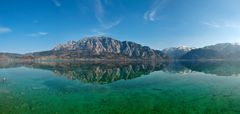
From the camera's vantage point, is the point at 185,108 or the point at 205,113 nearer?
the point at 205,113

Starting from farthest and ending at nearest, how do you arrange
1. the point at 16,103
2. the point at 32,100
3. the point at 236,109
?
the point at 32,100, the point at 16,103, the point at 236,109

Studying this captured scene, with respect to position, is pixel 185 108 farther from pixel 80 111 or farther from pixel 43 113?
pixel 43 113

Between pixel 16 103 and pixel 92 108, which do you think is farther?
pixel 16 103

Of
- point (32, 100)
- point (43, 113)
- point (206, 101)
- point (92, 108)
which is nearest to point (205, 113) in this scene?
point (206, 101)

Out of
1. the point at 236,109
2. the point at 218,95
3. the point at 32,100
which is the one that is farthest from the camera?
the point at 218,95

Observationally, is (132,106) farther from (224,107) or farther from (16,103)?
(16,103)

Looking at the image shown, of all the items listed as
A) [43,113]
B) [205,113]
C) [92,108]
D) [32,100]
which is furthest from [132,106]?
[32,100]

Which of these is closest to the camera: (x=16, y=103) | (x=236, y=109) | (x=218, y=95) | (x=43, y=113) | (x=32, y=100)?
(x=43, y=113)

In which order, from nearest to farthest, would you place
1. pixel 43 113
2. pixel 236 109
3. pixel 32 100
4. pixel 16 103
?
pixel 43 113 → pixel 236 109 → pixel 16 103 → pixel 32 100
